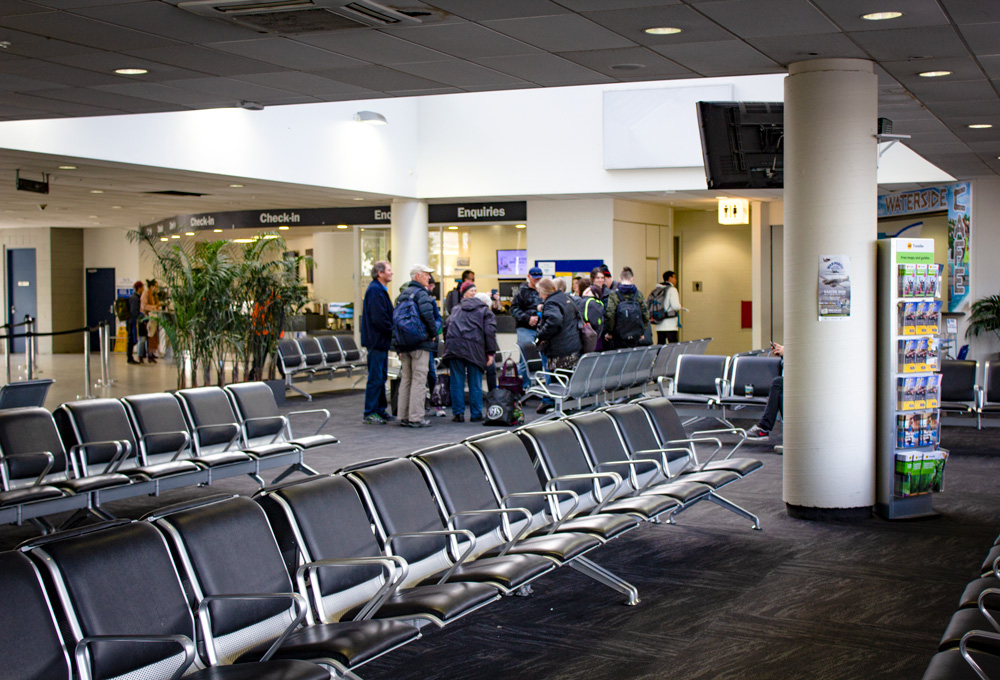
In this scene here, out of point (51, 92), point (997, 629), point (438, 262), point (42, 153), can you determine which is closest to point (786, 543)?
point (997, 629)

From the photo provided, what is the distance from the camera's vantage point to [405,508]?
14.8 feet

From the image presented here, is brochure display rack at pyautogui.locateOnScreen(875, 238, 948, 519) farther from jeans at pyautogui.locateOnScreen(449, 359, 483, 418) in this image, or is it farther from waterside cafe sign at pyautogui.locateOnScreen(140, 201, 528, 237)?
waterside cafe sign at pyautogui.locateOnScreen(140, 201, 528, 237)

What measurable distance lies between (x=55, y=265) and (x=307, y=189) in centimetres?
1233

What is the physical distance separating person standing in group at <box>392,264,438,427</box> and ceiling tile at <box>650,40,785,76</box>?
472cm

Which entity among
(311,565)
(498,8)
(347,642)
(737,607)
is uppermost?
(498,8)

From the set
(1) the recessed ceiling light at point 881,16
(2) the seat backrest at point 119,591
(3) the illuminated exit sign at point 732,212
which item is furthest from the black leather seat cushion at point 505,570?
(3) the illuminated exit sign at point 732,212

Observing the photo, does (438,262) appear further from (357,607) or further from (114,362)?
(357,607)

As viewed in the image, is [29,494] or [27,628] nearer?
[27,628]

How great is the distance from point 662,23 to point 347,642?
3.88 m

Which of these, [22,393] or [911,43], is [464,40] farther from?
[22,393]

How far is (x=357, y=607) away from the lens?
4.00 meters

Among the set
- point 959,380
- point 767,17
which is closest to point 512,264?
point 959,380

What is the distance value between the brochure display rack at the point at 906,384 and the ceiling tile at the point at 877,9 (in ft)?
5.26

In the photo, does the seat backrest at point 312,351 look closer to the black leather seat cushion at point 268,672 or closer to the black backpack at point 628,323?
the black backpack at point 628,323
